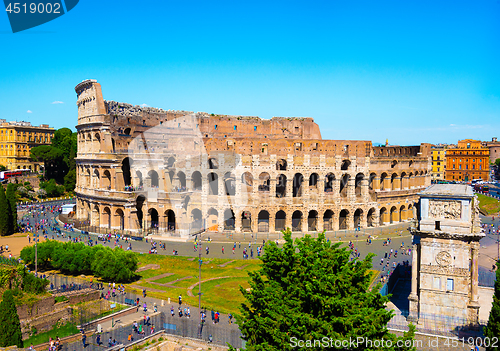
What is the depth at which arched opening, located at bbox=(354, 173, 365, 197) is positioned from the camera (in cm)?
6182

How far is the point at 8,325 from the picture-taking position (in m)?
24.3

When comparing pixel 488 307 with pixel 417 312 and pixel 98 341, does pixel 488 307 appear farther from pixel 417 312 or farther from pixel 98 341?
pixel 98 341

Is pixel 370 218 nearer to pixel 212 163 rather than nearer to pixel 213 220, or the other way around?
pixel 213 220

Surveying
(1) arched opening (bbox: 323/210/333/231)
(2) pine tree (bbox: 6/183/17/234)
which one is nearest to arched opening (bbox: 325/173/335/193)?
(1) arched opening (bbox: 323/210/333/231)

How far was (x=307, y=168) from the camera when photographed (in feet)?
192

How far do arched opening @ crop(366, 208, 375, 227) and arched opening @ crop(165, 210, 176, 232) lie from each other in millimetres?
29062

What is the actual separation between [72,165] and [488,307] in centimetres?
9277

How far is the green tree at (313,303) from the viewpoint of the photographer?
17.2 m

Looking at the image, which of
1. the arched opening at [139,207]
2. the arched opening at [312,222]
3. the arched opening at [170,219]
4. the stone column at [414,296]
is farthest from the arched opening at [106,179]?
the stone column at [414,296]

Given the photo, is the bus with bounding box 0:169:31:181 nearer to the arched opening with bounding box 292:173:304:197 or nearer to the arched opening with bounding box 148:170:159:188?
the arched opening with bounding box 148:170:159:188

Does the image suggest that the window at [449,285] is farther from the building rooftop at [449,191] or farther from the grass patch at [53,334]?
the grass patch at [53,334]

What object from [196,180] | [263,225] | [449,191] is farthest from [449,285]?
[196,180]

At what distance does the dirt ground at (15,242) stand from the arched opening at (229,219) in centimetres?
2390

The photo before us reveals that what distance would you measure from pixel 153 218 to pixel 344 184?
96.5 feet
